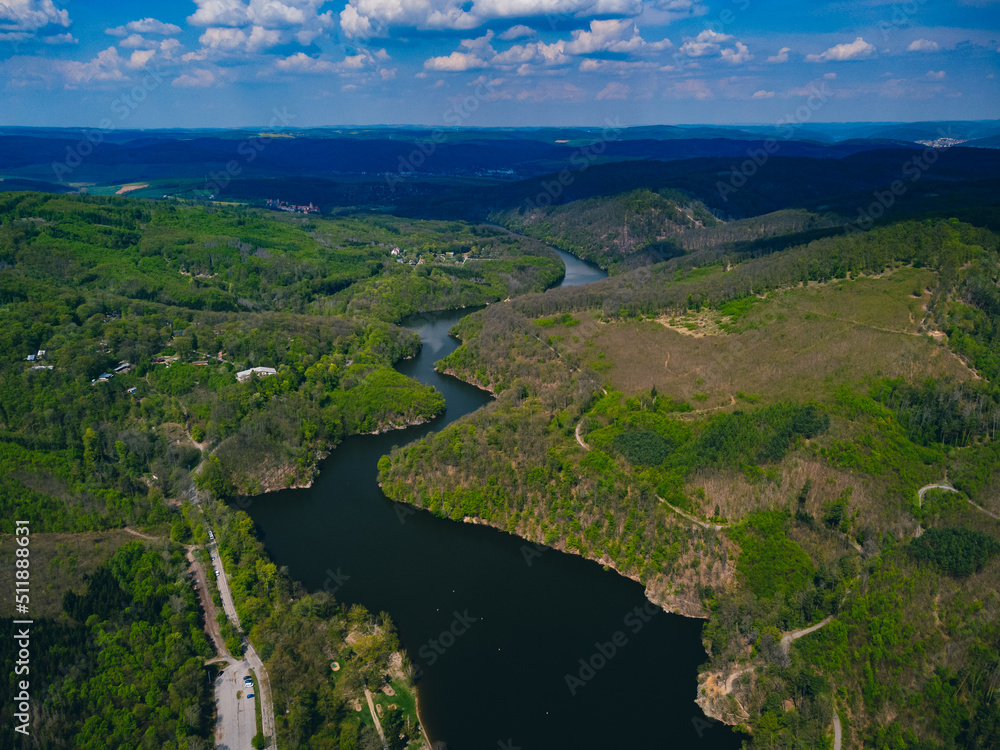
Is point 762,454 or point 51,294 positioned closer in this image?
point 762,454

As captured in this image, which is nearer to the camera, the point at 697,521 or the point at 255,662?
the point at 255,662

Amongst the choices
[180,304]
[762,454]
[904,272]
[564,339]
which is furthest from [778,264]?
[180,304]

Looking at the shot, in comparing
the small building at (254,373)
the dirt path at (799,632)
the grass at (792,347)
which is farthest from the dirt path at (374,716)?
the small building at (254,373)

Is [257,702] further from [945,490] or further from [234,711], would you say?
[945,490]

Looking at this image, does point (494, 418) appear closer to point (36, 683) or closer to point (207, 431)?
point (207, 431)

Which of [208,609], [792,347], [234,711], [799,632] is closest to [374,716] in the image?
[234,711]

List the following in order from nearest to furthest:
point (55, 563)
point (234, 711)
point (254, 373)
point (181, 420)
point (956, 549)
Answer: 1. point (234, 711)
2. point (956, 549)
3. point (55, 563)
4. point (181, 420)
5. point (254, 373)
